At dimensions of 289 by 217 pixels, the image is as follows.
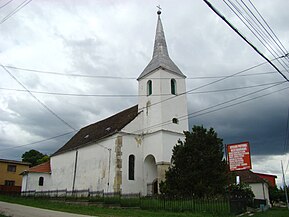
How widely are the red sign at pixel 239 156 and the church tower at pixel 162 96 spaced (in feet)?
36.4

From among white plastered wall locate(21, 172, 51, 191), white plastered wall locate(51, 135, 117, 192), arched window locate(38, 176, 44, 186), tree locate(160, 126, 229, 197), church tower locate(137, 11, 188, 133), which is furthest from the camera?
arched window locate(38, 176, 44, 186)

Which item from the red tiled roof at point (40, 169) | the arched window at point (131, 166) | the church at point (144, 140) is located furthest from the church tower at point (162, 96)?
the red tiled roof at point (40, 169)

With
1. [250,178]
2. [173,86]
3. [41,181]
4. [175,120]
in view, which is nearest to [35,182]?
[41,181]

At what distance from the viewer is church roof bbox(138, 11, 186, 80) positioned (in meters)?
31.3

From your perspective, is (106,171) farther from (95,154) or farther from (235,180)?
(235,180)

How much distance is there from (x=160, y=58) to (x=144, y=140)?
9.48 meters

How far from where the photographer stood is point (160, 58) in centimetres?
3203

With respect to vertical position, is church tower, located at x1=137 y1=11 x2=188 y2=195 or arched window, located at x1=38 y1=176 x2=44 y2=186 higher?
church tower, located at x1=137 y1=11 x2=188 y2=195

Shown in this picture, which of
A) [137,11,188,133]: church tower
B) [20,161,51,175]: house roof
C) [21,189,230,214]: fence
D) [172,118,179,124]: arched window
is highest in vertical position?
[137,11,188,133]: church tower

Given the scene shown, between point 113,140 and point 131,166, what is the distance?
3178mm

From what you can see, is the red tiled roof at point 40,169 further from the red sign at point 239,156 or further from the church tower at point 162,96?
the red sign at point 239,156

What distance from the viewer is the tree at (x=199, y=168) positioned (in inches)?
816

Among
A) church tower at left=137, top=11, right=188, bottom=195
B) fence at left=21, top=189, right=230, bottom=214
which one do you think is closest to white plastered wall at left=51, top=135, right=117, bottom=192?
church tower at left=137, top=11, right=188, bottom=195

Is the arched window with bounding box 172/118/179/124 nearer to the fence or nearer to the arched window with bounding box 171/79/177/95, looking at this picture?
the arched window with bounding box 171/79/177/95
